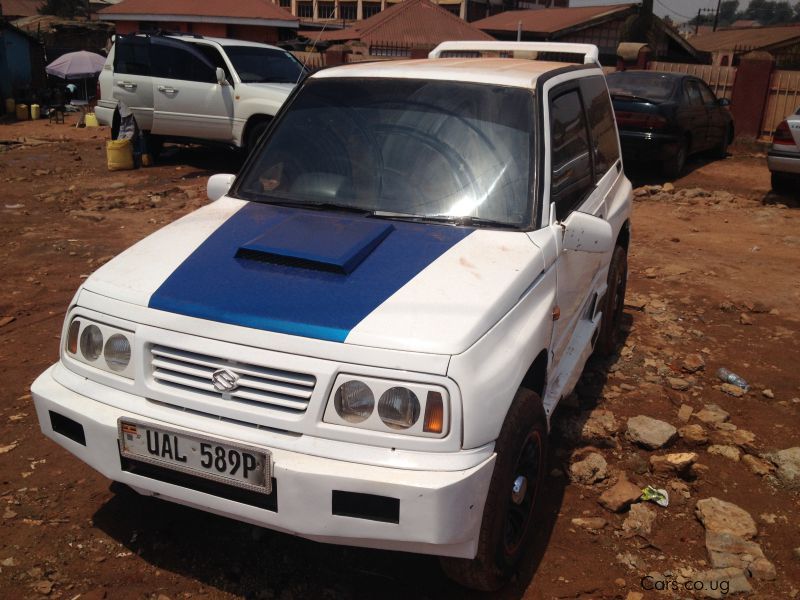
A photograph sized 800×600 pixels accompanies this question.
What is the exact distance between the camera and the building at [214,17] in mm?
28031

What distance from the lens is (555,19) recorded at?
3659cm

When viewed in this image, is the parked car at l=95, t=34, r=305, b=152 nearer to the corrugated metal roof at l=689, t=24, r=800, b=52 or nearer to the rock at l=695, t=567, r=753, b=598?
the rock at l=695, t=567, r=753, b=598

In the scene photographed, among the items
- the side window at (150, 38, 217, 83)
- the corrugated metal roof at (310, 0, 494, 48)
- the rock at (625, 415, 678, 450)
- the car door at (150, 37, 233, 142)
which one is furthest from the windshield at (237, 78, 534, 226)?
the corrugated metal roof at (310, 0, 494, 48)

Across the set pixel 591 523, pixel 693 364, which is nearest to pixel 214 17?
pixel 693 364

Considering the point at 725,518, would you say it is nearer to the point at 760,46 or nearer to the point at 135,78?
the point at 135,78

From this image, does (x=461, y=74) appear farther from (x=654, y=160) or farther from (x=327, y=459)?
(x=654, y=160)

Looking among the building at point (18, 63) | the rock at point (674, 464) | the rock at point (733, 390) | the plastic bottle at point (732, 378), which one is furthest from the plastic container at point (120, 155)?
the building at point (18, 63)

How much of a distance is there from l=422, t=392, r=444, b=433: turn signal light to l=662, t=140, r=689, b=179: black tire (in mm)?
10206

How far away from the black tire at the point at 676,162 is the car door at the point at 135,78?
317 inches

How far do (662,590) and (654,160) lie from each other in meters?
9.36

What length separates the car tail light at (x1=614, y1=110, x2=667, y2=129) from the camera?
10.9 meters

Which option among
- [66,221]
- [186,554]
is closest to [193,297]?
[186,554]

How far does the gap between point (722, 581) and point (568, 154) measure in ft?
6.61

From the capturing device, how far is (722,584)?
114 inches
